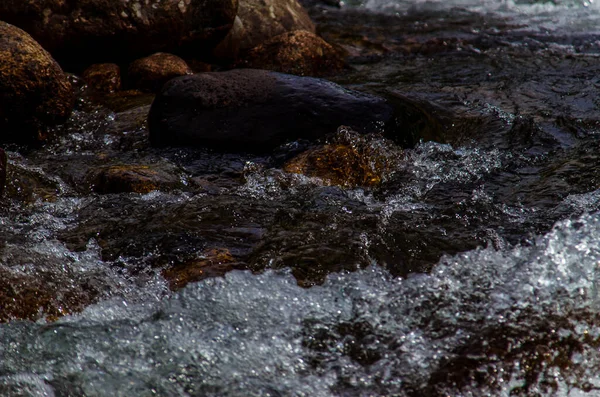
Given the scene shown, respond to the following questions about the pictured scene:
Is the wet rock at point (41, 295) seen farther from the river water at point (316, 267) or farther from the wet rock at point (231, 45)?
the wet rock at point (231, 45)

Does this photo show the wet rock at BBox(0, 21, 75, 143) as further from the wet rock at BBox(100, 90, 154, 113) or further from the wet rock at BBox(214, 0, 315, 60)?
the wet rock at BBox(214, 0, 315, 60)

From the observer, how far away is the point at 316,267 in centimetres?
Answer: 339

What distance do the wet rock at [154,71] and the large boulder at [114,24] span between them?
0.26 metres

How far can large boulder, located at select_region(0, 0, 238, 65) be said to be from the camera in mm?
6574

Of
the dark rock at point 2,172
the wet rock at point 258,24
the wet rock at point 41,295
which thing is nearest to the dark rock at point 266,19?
the wet rock at point 258,24

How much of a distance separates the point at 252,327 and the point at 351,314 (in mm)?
427

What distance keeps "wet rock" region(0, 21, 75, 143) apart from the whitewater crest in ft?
9.19

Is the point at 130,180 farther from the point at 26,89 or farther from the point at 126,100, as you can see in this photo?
the point at 126,100

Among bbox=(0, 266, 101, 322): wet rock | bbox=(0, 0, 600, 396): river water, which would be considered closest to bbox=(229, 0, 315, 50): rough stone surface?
bbox=(0, 0, 600, 396): river water

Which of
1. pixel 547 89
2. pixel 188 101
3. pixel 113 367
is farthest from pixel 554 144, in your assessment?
pixel 113 367

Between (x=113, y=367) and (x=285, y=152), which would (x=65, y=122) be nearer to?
(x=285, y=152)

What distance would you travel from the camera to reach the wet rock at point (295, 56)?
737cm

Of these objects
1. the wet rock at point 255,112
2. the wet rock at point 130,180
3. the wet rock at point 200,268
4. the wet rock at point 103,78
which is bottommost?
the wet rock at point 103,78

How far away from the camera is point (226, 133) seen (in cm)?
523
